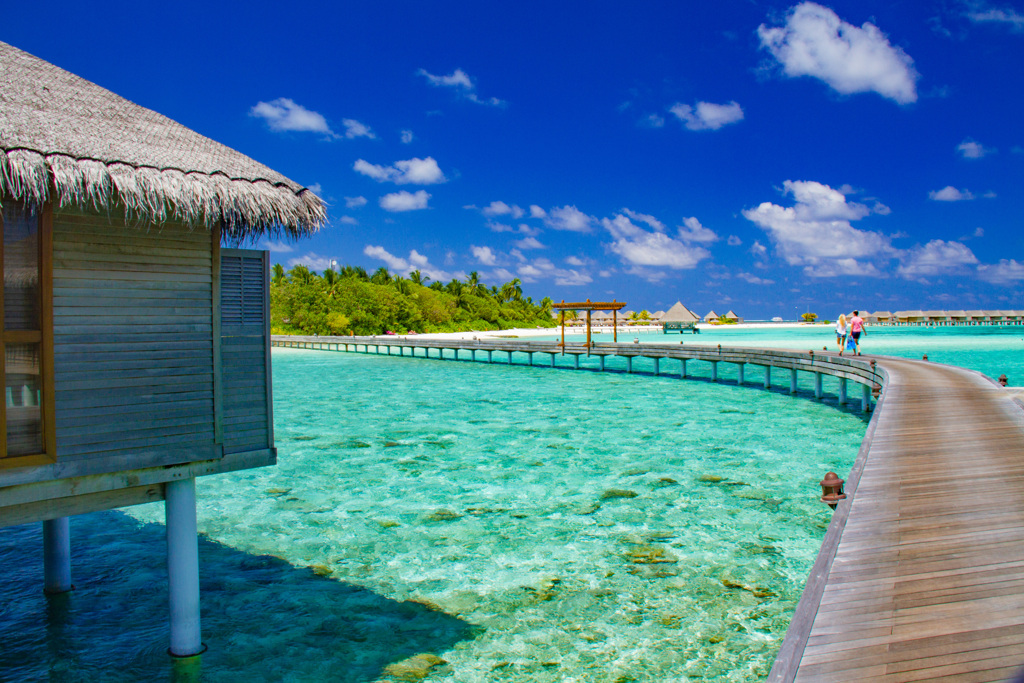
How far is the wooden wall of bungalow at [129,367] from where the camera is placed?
13.0 ft

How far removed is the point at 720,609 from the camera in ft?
19.8

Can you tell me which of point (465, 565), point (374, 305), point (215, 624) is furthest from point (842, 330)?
point (374, 305)

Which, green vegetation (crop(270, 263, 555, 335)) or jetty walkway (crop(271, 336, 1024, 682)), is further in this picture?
green vegetation (crop(270, 263, 555, 335))

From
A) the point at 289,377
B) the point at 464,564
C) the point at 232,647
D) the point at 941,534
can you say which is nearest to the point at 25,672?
the point at 232,647

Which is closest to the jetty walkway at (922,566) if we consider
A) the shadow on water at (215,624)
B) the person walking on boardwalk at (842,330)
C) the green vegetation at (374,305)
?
the shadow on water at (215,624)

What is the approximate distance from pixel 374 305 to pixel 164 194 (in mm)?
64154

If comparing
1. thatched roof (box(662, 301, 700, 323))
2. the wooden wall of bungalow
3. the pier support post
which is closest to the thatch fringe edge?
the wooden wall of bungalow

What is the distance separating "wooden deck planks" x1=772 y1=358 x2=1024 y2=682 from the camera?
328 centimetres

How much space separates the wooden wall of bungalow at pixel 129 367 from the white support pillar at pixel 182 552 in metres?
0.17

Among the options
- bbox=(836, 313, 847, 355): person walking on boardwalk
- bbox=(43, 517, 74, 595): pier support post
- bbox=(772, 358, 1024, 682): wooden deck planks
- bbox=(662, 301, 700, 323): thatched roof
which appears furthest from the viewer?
bbox=(662, 301, 700, 323): thatched roof

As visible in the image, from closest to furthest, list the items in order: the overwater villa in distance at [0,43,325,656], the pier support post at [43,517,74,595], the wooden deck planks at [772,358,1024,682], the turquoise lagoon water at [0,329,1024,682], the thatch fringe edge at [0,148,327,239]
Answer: the wooden deck planks at [772,358,1024,682]
the thatch fringe edge at [0,148,327,239]
the overwater villa in distance at [0,43,325,656]
the turquoise lagoon water at [0,329,1024,682]
the pier support post at [43,517,74,595]

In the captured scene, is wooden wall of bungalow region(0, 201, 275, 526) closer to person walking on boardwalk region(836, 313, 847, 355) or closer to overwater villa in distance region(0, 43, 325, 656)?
overwater villa in distance region(0, 43, 325, 656)

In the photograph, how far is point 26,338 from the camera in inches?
154

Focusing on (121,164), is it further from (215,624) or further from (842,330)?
(842,330)
